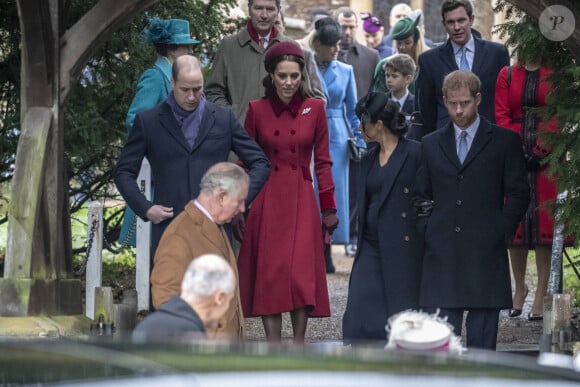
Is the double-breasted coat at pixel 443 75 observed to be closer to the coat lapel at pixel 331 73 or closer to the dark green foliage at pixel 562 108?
the dark green foliage at pixel 562 108

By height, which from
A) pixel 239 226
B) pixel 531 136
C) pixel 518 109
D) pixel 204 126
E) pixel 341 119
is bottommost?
pixel 239 226

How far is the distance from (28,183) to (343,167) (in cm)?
653

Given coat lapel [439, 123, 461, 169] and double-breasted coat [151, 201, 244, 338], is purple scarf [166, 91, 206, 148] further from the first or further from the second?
double-breasted coat [151, 201, 244, 338]

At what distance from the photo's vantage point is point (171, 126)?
10.2m

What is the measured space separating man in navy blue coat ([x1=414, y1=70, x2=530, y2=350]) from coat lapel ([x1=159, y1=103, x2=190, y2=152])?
1.39 meters

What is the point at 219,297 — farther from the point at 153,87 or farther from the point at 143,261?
the point at 143,261

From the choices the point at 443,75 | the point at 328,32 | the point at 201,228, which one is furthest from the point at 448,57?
the point at 201,228

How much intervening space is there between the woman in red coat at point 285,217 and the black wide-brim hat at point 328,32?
4988mm

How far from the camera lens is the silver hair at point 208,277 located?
6.32m

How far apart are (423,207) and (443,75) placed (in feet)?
8.30

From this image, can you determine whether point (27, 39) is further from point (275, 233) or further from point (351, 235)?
point (351, 235)

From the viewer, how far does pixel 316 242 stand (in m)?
10.9

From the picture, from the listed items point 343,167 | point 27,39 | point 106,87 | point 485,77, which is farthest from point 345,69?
point 27,39

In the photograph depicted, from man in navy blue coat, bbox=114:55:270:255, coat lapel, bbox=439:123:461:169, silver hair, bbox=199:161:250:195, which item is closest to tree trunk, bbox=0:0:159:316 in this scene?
man in navy blue coat, bbox=114:55:270:255
